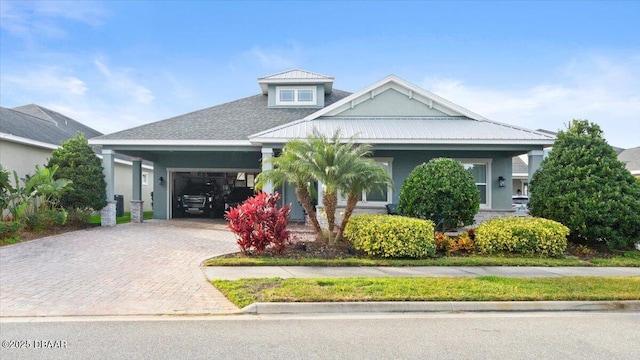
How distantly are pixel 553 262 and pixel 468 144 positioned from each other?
5.51 meters

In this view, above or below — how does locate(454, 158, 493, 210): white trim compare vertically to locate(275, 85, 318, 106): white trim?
below

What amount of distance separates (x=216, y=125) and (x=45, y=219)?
6.79 meters

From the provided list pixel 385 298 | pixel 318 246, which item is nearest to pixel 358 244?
pixel 318 246

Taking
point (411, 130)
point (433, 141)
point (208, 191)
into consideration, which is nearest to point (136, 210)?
point (208, 191)

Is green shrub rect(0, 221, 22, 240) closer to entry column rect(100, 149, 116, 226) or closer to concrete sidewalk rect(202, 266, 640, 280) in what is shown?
entry column rect(100, 149, 116, 226)

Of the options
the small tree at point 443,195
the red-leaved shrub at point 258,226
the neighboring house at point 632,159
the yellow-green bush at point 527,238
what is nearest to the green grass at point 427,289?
the red-leaved shrub at point 258,226

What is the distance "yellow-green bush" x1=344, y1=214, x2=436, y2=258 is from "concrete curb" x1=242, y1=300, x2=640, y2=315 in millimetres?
3167

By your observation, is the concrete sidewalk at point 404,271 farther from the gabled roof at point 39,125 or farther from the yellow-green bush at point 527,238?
the gabled roof at point 39,125

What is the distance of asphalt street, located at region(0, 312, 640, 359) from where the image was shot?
3949 millimetres

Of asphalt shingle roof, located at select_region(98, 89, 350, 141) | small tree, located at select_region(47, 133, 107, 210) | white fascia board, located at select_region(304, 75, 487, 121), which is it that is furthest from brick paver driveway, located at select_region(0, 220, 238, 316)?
white fascia board, located at select_region(304, 75, 487, 121)

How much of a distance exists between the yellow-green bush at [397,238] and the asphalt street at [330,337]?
3.43m

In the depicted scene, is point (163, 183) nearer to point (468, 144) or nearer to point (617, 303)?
point (468, 144)

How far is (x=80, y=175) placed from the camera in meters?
13.6

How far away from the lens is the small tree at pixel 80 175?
13.5m
